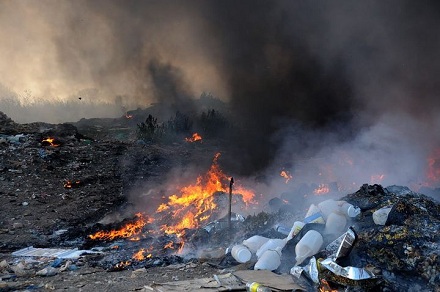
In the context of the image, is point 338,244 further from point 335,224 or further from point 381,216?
point 381,216

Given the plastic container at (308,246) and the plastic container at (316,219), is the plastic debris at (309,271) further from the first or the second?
the plastic container at (316,219)

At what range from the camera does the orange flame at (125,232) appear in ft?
24.3

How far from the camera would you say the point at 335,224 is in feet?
15.8

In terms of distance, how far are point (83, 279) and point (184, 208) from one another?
396cm

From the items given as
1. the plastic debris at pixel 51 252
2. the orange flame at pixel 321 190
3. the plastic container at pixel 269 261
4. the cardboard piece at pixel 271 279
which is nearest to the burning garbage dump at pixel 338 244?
the plastic container at pixel 269 261

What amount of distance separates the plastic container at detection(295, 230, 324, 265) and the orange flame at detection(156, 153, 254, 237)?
11.0 ft

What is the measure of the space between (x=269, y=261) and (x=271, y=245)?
52 centimetres

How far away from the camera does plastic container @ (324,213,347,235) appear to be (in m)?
4.75

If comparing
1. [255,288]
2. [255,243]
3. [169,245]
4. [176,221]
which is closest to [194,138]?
[176,221]

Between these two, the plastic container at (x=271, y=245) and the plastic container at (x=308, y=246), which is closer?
the plastic container at (x=308, y=246)

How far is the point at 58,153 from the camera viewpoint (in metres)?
11.6

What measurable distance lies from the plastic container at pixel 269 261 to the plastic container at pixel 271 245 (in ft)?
0.78

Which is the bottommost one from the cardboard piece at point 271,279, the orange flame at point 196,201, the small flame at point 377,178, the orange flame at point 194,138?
the cardboard piece at point 271,279

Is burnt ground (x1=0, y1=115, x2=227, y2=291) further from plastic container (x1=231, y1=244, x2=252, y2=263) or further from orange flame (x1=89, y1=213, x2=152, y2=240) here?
orange flame (x1=89, y1=213, x2=152, y2=240)
